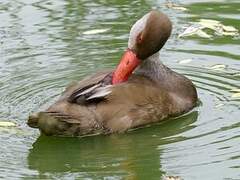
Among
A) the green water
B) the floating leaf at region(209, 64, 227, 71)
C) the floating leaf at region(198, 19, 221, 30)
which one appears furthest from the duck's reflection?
the floating leaf at region(198, 19, 221, 30)

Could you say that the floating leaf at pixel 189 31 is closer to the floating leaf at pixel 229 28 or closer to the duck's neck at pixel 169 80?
the floating leaf at pixel 229 28

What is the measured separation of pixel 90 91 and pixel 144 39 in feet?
2.08

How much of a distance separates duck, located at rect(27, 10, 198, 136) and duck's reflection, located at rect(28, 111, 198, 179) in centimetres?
7

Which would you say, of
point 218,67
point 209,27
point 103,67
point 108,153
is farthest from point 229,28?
point 108,153

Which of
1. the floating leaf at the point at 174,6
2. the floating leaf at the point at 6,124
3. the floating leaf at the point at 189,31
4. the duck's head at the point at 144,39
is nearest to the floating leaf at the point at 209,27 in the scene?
the floating leaf at the point at 189,31

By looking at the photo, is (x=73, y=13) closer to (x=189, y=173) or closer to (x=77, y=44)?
(x=77, y=44)

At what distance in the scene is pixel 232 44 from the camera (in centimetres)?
859

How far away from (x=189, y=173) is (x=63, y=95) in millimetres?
1397

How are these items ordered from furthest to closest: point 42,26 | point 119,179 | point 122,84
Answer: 1. point 42,26
2. point 122,84
3. point 119,179

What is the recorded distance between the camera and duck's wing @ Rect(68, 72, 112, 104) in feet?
22.1

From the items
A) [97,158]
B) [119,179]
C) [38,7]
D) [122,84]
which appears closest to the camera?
[119,179]

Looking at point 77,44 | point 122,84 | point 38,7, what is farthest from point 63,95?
→ point 38,7

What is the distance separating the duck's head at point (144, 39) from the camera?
7055 millimetres

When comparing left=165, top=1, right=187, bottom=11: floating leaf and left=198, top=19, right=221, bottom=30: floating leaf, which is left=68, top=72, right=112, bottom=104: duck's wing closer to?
left=198, top=19, right=221, bottom=30: floating leaf
